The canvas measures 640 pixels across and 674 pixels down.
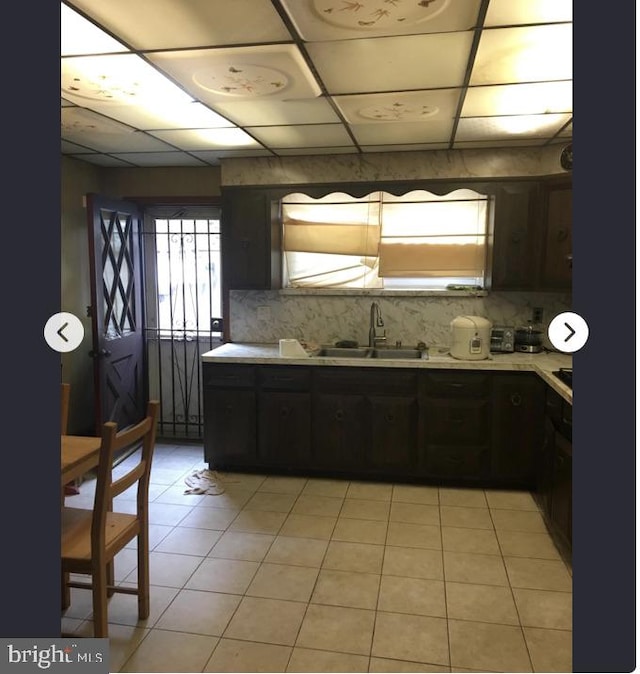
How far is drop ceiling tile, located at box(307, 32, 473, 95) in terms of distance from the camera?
1953mm

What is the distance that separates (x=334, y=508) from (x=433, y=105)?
2314 millimetres

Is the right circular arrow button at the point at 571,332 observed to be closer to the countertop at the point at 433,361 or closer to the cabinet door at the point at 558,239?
the countertop at the point at 433,361

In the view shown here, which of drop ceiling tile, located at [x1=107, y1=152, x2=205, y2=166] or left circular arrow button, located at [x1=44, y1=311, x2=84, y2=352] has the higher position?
drop ceiling tile, located at [x1=107, y1=152, x2=205, y2=166]

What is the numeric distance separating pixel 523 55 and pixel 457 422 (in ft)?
7.11

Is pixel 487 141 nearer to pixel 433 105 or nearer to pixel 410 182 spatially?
pixel 410 182

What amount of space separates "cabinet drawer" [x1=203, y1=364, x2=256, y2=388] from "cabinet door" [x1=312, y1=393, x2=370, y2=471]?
49cm

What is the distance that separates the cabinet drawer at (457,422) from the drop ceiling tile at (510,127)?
166 cm

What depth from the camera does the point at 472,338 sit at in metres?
3.46

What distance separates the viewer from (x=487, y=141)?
3.52 m

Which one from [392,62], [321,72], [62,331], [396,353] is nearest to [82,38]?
[321,72]

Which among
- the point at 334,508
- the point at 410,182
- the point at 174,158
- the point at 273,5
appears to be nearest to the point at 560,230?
the point at 410,182

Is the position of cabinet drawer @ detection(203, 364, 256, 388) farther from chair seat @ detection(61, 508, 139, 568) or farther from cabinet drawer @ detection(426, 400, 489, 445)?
chair seat @ detection(61, 508, 139, 568)

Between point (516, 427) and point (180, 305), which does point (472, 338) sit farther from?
point (180, 305)

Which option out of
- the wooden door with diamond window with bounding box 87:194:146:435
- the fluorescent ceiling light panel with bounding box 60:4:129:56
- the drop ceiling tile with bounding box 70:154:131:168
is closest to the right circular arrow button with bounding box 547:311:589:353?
the fluorescent ceiling light panel with bounding box 60:4:129:56
